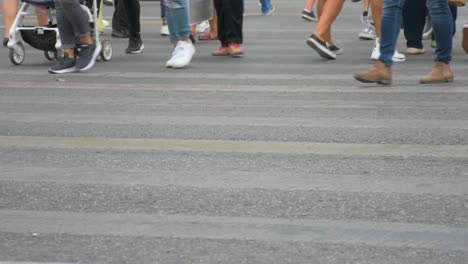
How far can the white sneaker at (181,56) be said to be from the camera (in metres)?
10.4

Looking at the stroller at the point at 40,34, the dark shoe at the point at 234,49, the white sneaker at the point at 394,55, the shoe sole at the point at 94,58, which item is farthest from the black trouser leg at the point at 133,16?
the white sneaker at the point at 394,55

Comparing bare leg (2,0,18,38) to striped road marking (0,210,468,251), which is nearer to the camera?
striped road marking (0,210,468,251)

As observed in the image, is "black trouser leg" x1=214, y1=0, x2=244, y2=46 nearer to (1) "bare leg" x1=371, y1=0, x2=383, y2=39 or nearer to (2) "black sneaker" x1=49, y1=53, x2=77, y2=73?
(1) "bare leg" x1=371, y1=0, x2=383, y2=39

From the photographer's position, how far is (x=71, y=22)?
1029cm

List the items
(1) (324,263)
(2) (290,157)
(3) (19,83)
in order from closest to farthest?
(1) (324,263) < (2) (290,157) < (3) (19,83)

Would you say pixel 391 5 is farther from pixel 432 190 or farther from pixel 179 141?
pixel 432 190

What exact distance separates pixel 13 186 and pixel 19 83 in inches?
161

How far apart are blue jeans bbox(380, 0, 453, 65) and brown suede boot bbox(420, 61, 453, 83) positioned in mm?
50

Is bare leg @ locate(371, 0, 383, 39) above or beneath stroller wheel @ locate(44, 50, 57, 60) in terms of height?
above

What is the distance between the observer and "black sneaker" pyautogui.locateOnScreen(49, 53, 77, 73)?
1020 cm

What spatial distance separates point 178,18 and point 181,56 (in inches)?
15.7

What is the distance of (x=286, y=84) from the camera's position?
30.0 ft

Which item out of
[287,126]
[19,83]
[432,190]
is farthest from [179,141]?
[19,83]

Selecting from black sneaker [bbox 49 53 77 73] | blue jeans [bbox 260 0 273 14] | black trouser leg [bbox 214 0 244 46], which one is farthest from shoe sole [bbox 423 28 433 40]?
blue jeans [bbox 260 0 273 14]
